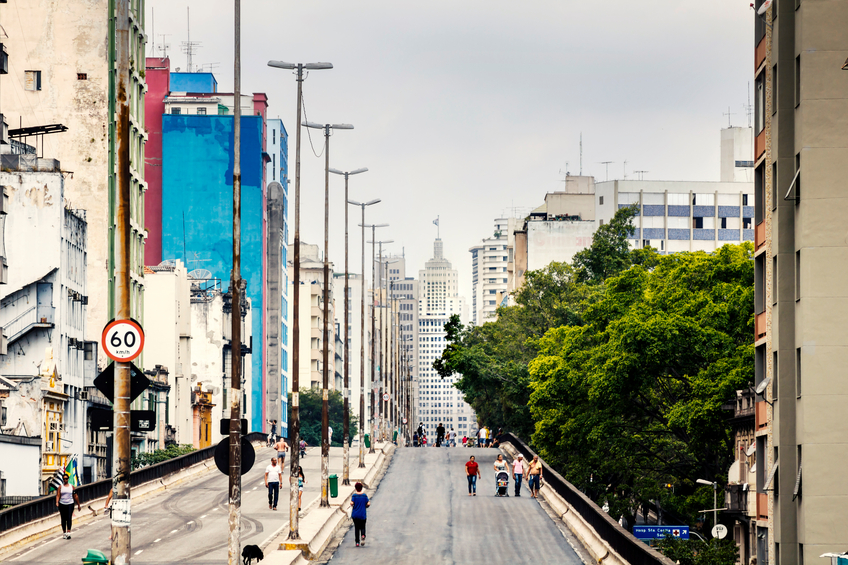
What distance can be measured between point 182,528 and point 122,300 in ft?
67.7

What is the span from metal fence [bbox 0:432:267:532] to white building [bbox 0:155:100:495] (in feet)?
14.9

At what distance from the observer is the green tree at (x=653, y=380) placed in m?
52.1

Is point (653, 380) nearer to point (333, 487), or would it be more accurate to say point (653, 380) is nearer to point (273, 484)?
point (333, 487)

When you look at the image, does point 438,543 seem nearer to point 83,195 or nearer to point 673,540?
point 673,540

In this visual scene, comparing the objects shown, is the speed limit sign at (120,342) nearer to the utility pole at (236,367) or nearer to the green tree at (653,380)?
the utility pole at (236,367)

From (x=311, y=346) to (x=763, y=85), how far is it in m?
121

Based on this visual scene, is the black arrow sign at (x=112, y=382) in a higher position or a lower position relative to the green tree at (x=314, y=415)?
higher

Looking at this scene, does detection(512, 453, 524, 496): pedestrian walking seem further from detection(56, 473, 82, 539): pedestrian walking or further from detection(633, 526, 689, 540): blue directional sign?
detection(56, 473, 82, 539): pedestrian walking

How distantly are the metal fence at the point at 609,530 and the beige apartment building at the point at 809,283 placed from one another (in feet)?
23.7

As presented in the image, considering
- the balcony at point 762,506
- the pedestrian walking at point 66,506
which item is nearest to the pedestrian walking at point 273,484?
the pedestrian walking at point 66,506

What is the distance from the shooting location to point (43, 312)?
179 ft

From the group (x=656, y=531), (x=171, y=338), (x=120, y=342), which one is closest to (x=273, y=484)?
(x=656, y=531)

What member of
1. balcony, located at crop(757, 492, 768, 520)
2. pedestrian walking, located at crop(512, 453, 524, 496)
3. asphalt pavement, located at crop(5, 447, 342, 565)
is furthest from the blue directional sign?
asphalt pavement, located at crop(5, 447, 342, 565)

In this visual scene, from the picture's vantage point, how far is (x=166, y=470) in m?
53.2
